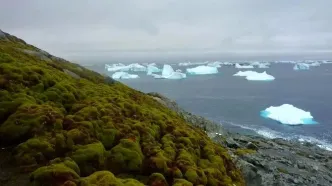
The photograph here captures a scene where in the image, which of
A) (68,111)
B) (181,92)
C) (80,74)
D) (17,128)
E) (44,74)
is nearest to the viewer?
(17,128)

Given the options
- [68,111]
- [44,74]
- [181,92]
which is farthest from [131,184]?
[181,92]

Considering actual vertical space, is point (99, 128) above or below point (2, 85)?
below

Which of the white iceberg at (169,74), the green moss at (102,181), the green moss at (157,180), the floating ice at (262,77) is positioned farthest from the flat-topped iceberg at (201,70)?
the green moss at (102,181)

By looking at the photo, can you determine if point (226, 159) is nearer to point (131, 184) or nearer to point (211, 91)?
point (131, 184)

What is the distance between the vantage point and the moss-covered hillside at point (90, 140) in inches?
414

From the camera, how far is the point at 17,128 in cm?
1155

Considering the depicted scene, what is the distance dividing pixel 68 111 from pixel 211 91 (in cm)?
10441

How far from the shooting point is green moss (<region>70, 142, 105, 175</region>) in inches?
426

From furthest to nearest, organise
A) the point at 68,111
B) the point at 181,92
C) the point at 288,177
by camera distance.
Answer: the point at 181,92 → the point at 288,177 → the point at 68,111

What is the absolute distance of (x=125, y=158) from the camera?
38.9 feet

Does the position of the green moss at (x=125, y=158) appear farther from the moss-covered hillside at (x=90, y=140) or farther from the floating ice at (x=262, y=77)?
the floating ice at (x=262, y=77)

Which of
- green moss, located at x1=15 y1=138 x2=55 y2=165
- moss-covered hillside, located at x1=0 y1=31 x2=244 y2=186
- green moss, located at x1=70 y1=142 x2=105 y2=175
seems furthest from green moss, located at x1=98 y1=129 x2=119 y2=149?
green moss, located at x1=15 y1=138 x2=55 y2=165

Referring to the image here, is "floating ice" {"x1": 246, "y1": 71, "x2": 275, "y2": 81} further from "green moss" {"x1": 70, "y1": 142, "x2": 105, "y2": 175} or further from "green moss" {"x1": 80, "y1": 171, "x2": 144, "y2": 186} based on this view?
"green moss" {"x1": 80, "y1": 171, "x2": 144, "y2": 186}

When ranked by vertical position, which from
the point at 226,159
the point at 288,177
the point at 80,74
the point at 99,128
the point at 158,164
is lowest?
the point at 288,177
